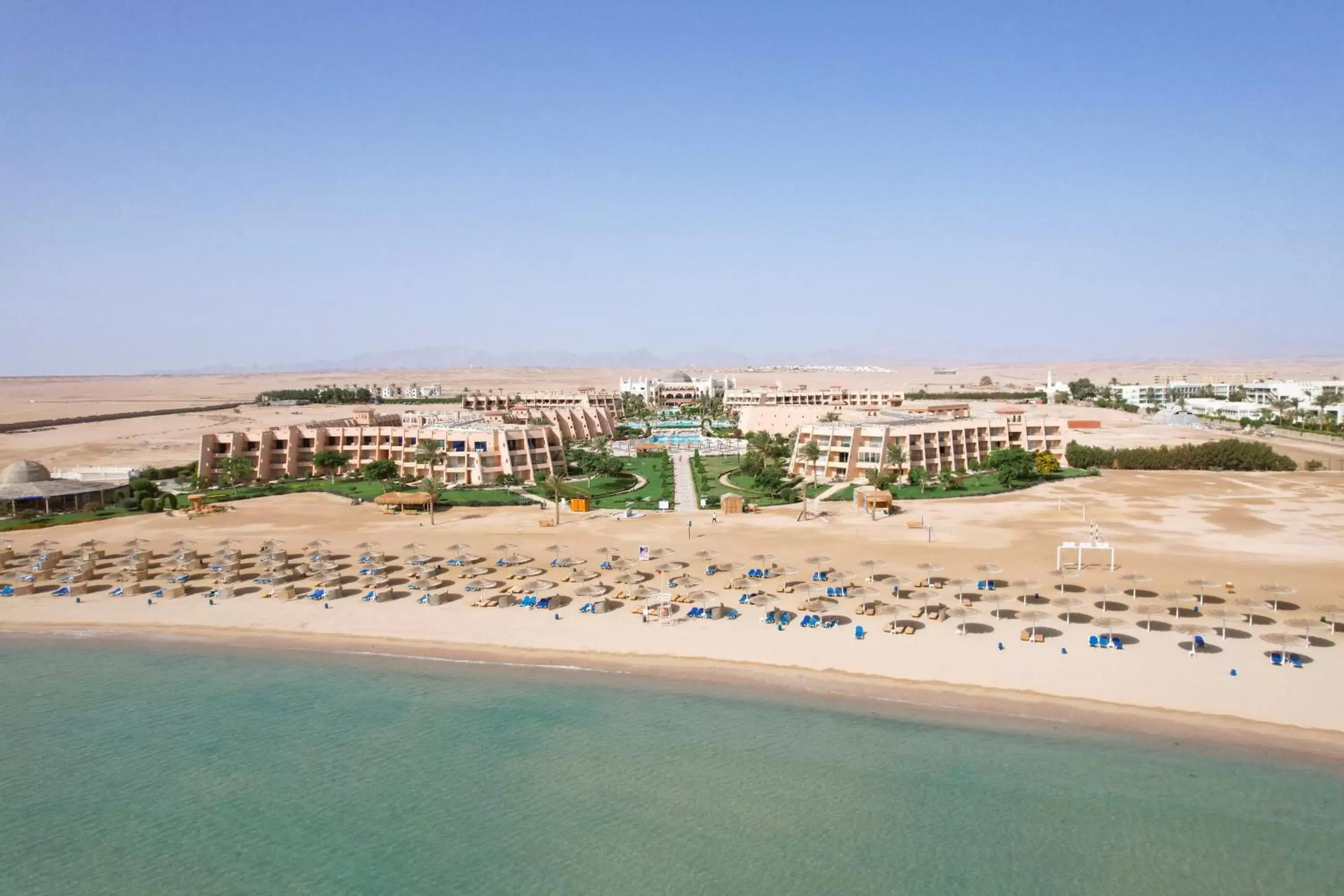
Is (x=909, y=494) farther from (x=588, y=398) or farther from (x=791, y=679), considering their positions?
Result: (x=588, y=398)

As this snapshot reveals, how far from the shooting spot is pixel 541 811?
2173 centimetres

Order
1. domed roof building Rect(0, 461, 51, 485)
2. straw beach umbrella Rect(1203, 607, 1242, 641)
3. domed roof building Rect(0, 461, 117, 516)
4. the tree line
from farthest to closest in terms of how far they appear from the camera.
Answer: the tree line
domed roof building Rect(0, 461, 51, 485)
domed roof building Rect(0, 461, 117, 516)
straw beach umbrella Rect(1203, 607, 1242, 641)

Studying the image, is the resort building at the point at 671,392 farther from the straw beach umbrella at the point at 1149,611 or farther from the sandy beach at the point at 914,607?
the straw beach umbrella at the point at 1149,611

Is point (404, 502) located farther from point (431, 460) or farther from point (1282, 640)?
point (1282, 640)

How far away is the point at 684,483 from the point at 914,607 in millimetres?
39035

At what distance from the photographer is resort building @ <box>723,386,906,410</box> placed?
143 meters

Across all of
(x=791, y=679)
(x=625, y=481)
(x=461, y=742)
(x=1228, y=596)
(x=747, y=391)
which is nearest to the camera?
(x=461, y=742)

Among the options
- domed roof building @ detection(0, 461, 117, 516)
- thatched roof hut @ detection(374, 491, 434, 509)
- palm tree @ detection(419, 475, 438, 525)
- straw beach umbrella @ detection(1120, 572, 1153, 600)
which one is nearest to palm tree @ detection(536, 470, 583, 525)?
palm tree @ detection(419, 475, 438, 525)

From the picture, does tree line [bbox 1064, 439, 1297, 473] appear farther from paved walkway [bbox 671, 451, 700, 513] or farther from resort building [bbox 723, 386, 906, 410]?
resort building [bbox 723, 386, 906, 410]

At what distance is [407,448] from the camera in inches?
3039

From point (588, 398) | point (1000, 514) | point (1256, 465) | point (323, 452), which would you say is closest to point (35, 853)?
point (1000, 514)

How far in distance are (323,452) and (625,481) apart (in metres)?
28.1

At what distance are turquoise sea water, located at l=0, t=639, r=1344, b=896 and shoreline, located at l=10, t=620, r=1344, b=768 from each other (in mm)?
687

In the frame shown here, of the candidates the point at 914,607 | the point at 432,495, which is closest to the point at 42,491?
the point at 432,495
